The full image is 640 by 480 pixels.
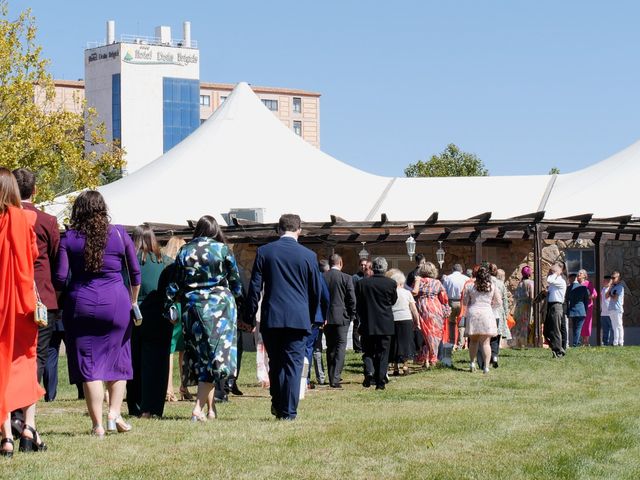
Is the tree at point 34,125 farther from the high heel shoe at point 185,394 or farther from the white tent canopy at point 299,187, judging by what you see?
the high heel shoe at point 185,394

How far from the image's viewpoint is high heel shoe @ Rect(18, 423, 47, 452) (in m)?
7.23

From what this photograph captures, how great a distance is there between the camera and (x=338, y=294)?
49.9 ft

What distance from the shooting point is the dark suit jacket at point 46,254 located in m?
8.02

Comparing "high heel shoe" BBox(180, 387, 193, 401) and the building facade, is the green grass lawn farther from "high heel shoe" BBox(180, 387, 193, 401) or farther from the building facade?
the building facade

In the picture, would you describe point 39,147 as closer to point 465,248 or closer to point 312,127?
point 465,248

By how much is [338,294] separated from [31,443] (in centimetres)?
820

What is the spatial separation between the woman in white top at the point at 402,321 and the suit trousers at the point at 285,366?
645cm

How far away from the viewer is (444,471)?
21.7 ft

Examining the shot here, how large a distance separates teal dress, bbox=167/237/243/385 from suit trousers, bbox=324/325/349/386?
18.8 ft

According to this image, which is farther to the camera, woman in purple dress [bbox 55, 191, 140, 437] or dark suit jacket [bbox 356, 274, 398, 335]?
dark suit jacket [bbox 356, 274, 398, 335]

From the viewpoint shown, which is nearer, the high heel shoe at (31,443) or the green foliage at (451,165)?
the high heel shoe at (31,443)

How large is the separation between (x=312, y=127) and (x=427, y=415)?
435 feet

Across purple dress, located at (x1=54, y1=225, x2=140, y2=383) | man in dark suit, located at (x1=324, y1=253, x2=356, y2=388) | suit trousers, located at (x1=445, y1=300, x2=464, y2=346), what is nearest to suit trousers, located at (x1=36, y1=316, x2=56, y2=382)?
purple dress, located at (x1=54, y1=225, x2=140, y2=383)

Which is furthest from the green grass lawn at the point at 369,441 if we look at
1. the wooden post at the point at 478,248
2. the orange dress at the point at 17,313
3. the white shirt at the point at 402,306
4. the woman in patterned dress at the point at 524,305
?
the wooden post at the point at 478,248
